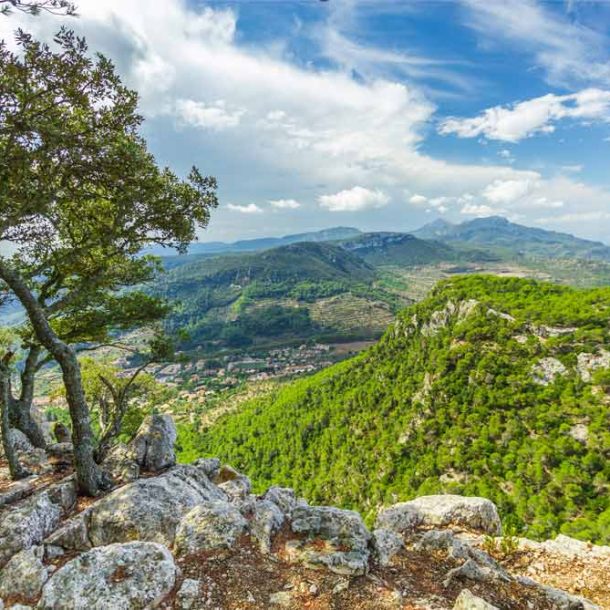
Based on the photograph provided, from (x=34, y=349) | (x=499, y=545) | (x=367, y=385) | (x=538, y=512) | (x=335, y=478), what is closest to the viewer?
(x=499, y=545)

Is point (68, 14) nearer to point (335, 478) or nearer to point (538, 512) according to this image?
point (538, 512)

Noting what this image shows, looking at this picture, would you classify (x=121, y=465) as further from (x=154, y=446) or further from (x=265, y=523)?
(x=265, y=523)

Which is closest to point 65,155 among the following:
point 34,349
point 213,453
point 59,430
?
point 34,349

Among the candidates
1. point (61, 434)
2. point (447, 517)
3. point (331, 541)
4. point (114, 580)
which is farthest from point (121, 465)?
point (447, 517)

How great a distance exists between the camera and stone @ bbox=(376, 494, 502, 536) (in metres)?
9.41

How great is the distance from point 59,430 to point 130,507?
11806 millimetres

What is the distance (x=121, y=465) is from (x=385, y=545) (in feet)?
28.6

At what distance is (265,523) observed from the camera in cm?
751

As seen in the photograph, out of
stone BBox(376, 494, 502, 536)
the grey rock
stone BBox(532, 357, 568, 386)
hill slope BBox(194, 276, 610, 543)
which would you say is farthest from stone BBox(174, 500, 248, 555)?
stone BBox(532, 357, 568, 386)

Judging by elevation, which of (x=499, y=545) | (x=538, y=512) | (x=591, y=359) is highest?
(x=499, y=545)

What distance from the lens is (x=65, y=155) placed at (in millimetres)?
8656

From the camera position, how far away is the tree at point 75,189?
7.57 m

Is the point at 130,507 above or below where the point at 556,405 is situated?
above

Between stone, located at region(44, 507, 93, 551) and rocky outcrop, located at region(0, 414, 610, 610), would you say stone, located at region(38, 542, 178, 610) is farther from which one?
stone, located at region(44, 507, 93, 551)
